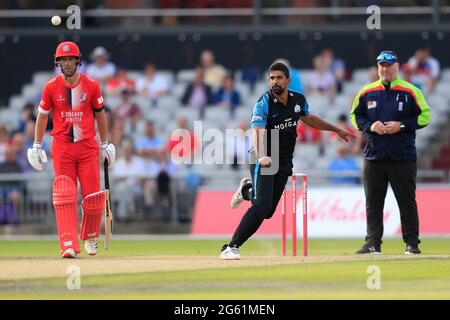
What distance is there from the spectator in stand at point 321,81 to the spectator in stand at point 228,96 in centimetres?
168

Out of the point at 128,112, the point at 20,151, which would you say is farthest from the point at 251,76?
the point at 20,151

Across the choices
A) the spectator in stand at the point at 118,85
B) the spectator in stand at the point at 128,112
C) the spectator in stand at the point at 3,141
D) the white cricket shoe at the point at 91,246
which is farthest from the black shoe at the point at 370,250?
the spectator in stand at the point at 118,85

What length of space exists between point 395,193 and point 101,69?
1433 cm

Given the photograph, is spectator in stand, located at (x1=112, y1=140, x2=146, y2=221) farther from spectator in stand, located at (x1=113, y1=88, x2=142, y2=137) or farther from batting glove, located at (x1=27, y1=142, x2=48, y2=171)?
batting glove, located at (x1=27, y1=142, x2=48, y2=171)

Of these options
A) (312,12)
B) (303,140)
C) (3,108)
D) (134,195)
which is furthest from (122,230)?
(312,12)

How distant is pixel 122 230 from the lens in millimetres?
26141

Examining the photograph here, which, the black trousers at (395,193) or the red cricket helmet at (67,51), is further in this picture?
the black trousers at (395,193)

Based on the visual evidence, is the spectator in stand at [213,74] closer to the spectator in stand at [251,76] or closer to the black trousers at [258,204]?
the spectator in stand at [251,76]

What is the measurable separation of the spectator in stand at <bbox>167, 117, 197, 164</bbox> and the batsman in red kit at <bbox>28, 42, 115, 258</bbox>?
10.1 m

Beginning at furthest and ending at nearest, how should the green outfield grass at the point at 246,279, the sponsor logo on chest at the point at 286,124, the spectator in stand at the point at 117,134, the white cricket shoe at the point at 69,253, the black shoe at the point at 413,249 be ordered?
1. the spectator in stand at the point at 117,134
2. the black shoe at the point at 413,249
3. the white cricket shoe at the point at 69,253
4. the sponsor logo on chest at the point at 286,124
5. the green outfield grass at the point at 246,279

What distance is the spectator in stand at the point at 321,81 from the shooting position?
29.1m

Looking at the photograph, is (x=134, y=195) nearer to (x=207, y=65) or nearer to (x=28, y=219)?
(x=28, y=219)

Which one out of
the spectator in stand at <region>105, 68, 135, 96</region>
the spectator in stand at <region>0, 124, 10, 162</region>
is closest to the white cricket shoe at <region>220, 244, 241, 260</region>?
the spectator in stand at <region>0, 124, 10, 162</region>
